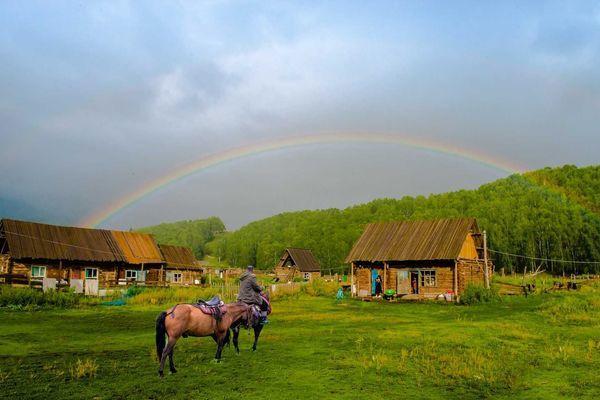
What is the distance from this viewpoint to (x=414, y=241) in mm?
36625

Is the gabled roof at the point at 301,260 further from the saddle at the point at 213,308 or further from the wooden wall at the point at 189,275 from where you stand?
the saddle at the point at 213,308

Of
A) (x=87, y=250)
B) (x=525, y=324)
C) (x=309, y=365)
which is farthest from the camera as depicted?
(x=87, y=250)

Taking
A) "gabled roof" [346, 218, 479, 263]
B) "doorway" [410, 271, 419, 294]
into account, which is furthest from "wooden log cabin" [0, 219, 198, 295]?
"doorway" [410, 271, 419, 294]

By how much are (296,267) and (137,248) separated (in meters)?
26.2

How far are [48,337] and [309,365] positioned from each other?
373 inches

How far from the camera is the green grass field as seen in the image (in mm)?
8812

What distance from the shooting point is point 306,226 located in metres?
131

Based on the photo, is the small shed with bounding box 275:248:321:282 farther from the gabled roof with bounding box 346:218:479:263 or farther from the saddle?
the saddle

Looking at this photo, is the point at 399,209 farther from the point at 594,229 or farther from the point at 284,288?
the point at 284,288

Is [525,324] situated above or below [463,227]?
below

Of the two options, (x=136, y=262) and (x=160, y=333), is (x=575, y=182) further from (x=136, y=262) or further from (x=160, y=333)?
(x=160, y=333)

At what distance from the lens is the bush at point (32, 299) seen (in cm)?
2444

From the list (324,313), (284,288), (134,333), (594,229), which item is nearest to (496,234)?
(594,229)

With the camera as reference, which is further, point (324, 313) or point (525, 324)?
point (324, 313)
